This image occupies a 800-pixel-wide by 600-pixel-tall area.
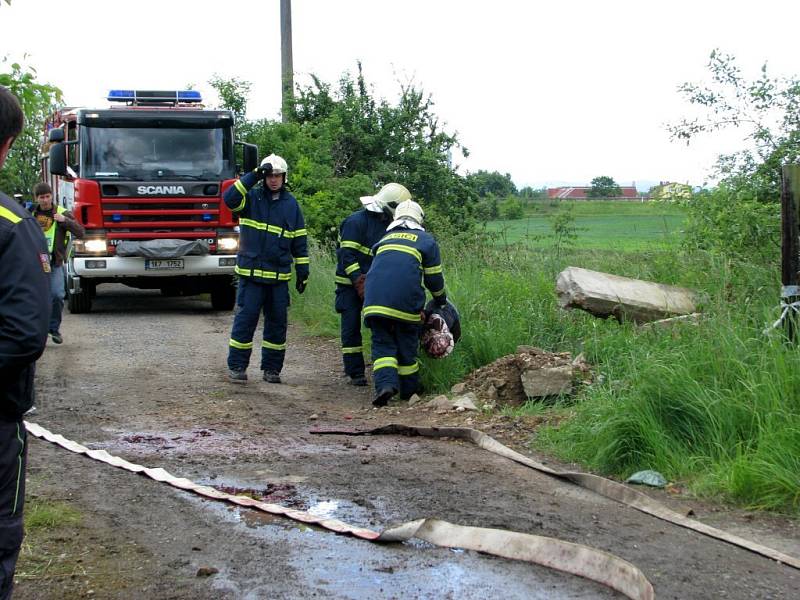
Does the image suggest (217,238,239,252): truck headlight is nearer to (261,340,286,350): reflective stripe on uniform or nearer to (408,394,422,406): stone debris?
(261,340,286,350): reflective stripe on uniform

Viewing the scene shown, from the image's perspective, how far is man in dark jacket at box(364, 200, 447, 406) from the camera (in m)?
8.32

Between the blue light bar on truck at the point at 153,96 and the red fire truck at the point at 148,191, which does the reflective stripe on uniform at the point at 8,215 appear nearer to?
the red fire truck at the point at 148,191

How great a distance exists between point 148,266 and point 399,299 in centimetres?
731

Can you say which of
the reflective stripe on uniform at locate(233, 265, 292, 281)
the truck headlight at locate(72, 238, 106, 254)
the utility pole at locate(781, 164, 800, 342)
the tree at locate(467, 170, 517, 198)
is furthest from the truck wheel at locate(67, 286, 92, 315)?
the utility pole at locate(781, 164, 800, 342)

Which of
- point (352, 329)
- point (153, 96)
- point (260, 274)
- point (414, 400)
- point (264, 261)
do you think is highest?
point (153, 96)

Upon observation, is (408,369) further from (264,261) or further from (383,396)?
(264,261)

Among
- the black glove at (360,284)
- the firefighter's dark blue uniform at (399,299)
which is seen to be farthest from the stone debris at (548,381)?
the black glove at (360,284)

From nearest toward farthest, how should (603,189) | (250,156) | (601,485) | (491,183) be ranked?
(601,485) → (250,156) → (603,189) → (491,183)

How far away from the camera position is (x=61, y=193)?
16016 millimetres

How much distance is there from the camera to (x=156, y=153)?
48.3ft

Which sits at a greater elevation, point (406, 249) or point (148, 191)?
point (148, 191)

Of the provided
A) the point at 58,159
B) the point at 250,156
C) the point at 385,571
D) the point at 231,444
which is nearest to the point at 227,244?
the point at 250,156

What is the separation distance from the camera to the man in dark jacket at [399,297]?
8320mm

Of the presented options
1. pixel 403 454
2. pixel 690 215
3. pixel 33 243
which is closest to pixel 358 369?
pixel 403 454
